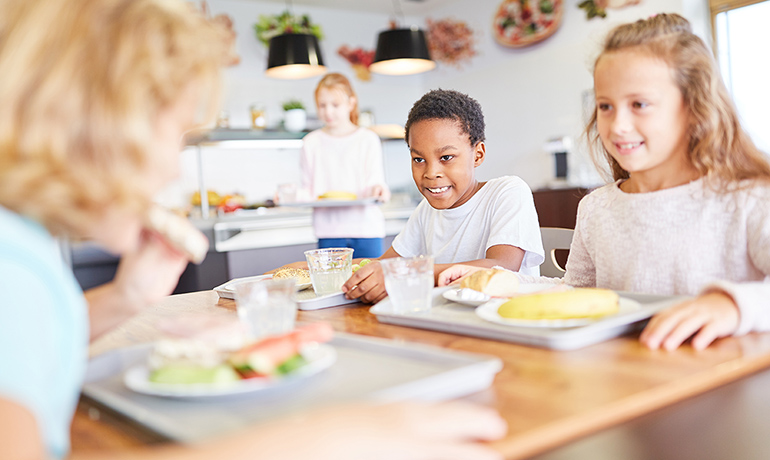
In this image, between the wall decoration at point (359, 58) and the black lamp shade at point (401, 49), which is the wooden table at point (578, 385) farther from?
the wall decoration at point (359, 58)

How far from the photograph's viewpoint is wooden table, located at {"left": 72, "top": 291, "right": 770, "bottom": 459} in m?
0.54

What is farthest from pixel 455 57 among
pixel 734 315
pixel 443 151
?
pixel 734 315

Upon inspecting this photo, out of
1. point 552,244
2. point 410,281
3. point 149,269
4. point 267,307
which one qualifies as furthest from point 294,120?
point 149,269

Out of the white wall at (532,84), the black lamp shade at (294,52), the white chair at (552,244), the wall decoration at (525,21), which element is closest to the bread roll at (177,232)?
the white chair at (552,244)

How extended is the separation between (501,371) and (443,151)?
3.82 feet

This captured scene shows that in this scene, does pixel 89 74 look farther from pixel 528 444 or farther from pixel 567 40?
pixel 567 40

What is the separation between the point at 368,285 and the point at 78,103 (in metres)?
0.80

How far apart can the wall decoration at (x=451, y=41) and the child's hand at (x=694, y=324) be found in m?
5.56

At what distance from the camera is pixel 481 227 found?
185 cm

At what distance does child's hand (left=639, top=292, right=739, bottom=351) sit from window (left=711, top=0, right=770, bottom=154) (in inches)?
149

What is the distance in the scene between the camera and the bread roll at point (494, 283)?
104cm

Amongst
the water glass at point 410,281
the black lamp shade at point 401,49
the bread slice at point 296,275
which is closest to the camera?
the water glass at point 410,281

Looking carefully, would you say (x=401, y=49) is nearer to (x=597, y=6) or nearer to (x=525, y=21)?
(x=597, y=6)

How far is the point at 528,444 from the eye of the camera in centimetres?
51
